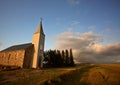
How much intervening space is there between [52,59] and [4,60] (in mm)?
22315

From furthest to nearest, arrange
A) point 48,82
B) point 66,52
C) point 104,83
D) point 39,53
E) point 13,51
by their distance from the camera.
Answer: point 66,52, point 13,51, point 39,53, point 104,83, point 48,82

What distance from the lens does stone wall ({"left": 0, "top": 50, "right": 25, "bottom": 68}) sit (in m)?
47.5

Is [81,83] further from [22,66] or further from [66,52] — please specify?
[66,52]

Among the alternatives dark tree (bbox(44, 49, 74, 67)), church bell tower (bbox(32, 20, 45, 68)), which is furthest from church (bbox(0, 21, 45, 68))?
dark tree (bbox(44, 49, 74, 67))

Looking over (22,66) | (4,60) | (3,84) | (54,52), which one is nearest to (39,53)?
(22,66)

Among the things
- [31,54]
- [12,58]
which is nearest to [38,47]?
[31,54]

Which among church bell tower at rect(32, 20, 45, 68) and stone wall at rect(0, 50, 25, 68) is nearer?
church bell tower at rect(32, 20, 45, 68)

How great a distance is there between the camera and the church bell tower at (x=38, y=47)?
Result: 1853 inches

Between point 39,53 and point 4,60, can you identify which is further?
point 4,60

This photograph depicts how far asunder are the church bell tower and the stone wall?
5065 millimetres

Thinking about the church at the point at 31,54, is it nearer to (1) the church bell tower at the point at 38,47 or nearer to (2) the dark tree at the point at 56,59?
(1) the church bell tower at the point at 38,47

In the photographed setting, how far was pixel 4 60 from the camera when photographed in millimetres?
54875

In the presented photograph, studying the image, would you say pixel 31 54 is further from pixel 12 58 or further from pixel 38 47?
pixel 12 58

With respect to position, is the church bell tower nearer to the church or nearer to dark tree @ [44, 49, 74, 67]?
the church
